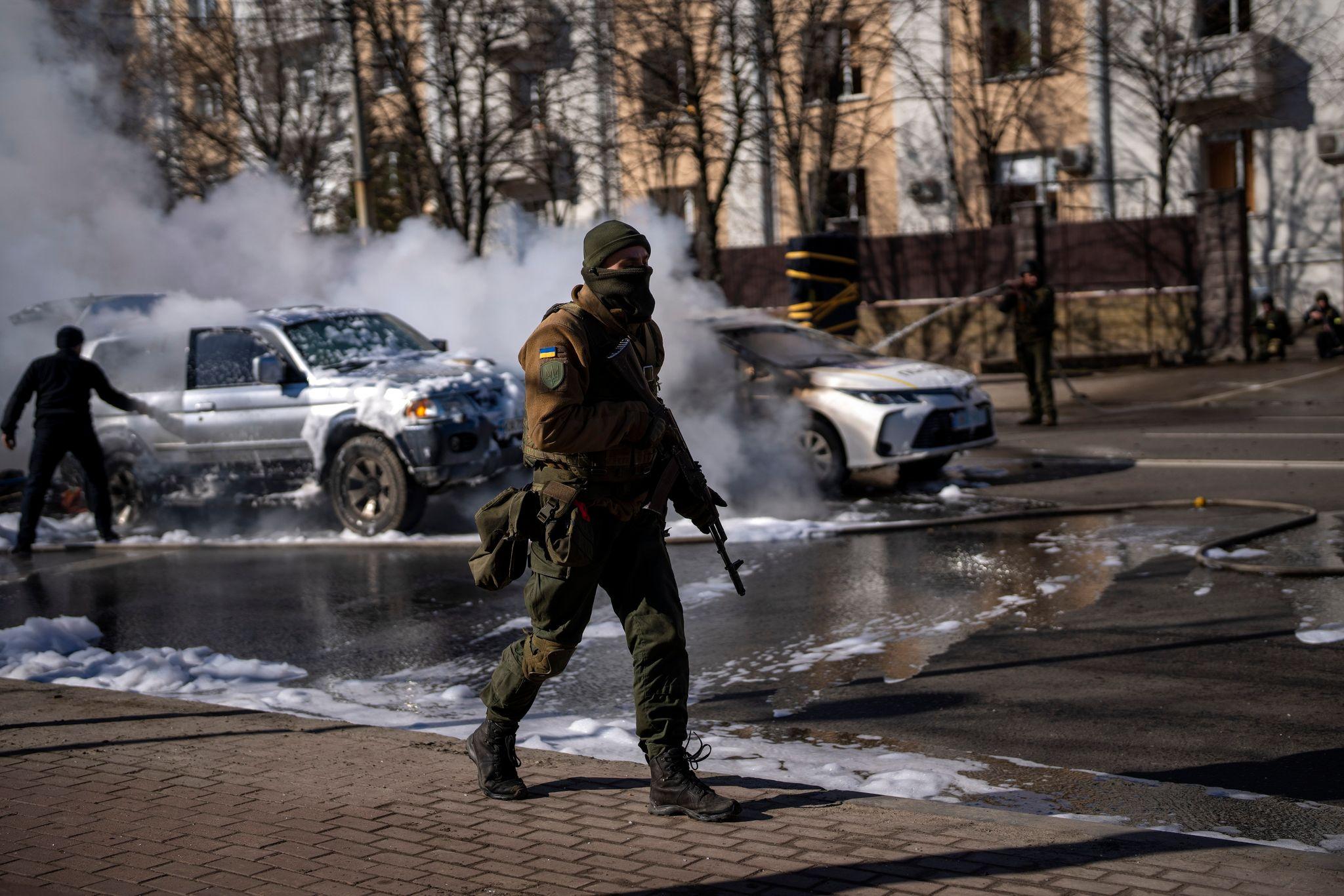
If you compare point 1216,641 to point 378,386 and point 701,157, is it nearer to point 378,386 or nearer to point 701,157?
point 378,386

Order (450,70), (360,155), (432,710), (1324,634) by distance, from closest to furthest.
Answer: (432,710)
(1324,634)
(360,155)
(450,70)

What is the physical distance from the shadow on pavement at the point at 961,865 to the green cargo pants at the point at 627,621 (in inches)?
29.0

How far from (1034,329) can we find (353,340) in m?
7.68

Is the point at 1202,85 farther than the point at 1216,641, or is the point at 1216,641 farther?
the point at 1202,85

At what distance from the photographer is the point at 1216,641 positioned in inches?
254

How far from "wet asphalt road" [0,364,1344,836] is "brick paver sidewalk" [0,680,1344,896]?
0.80 m

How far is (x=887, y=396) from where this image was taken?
11469mm

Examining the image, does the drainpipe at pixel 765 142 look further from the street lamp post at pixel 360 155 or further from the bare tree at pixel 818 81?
the street lamp post at pixel 360 155

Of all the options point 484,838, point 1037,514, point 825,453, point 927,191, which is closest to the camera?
point 484,838

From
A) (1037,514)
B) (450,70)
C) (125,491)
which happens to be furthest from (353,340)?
(450,70)

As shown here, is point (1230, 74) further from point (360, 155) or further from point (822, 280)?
point (360, 155)

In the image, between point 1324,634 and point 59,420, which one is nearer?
point 1324,634

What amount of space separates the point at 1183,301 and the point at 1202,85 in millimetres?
5902

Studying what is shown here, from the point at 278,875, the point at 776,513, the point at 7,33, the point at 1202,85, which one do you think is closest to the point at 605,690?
the point at 278,875
